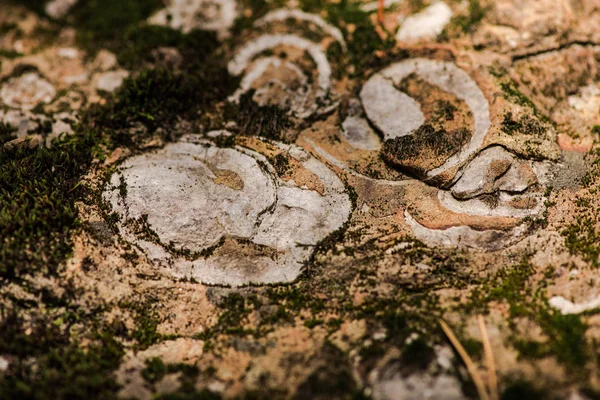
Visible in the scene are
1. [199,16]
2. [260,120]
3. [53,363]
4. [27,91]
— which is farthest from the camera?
[199,16]

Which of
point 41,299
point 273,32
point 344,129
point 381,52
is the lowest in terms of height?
point 41,299

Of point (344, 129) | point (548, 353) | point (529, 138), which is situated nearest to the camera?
point (548, 353)

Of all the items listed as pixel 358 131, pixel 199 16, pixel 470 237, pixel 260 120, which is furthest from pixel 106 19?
pixel 470 237

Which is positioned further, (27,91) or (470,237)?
(27,91)

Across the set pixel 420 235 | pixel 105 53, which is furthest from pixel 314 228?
pixel 105 53

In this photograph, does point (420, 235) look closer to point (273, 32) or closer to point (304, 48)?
point (304, 48)

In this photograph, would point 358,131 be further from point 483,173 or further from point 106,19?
point 106,19

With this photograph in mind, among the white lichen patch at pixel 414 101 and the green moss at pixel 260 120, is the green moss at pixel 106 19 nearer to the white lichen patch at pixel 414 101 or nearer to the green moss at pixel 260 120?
the green moss at pixel 260 120
